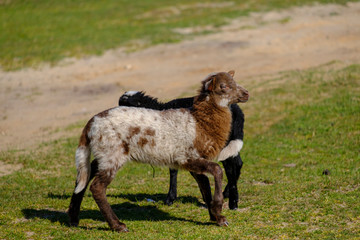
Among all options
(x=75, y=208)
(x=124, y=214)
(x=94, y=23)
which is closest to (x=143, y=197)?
(x=124, y=214)

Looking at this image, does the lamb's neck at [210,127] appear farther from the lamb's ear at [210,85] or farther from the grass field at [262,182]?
the grass field at [262,182]

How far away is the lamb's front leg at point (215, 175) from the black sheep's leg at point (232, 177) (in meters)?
1.02

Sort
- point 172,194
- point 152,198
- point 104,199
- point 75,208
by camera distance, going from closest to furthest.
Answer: point 104,199 → point 75,208 → point 172,194 → point 152,198

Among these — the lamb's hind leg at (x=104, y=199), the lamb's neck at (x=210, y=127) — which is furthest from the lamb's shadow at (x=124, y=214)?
the lamb's neck at (x=210, y=127)

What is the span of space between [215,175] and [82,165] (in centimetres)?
202

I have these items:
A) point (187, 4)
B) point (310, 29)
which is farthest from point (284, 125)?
point (187, 4)

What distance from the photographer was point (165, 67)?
77.3ft

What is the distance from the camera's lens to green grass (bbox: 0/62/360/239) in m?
7.96

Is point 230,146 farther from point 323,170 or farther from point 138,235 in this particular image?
point 323,170

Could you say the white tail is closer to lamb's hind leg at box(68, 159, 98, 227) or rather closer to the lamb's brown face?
lamb's hind leg at box(68, 159, 98, 227)

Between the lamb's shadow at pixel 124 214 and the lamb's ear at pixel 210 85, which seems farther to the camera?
the lamb's shadow at pixel 124 214

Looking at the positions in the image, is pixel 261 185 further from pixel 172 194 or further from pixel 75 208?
pixel 75 208

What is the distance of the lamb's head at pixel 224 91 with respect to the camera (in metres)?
8.59

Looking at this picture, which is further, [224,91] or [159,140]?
[224,91]
